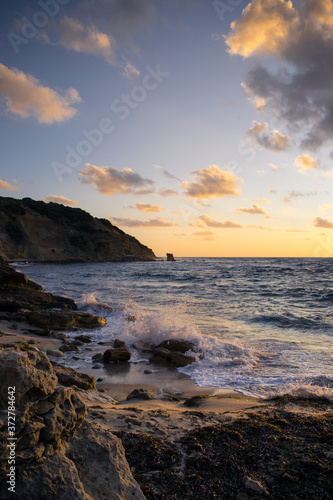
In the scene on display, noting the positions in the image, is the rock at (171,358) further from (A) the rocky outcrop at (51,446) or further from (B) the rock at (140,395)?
(A) the rocky outcrop at (51,446)

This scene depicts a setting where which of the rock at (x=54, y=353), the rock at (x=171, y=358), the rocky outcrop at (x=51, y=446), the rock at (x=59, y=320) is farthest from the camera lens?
the rock at (x=59, y=320)

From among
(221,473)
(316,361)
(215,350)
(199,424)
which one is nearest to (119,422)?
(199,424)

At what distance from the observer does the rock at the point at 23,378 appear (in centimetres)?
214

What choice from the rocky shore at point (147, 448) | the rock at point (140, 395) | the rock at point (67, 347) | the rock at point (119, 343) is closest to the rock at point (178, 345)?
the rock at point (119, 343)

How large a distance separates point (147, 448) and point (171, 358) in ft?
16.5

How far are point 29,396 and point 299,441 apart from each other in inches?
110

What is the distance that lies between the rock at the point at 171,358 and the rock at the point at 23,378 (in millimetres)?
5718

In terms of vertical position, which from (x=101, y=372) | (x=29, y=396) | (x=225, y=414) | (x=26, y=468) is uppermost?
(x=29, y=396)

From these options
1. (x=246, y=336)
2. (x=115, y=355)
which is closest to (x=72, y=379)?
(x=115, y=355)

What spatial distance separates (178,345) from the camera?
865 centimetres

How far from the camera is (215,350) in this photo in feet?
27.1

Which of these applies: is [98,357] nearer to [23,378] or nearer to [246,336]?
[246,336]

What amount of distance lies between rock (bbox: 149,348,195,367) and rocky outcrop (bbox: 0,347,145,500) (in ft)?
17.4

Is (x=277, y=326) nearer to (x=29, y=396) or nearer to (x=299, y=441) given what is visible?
(x=299, y=441)
